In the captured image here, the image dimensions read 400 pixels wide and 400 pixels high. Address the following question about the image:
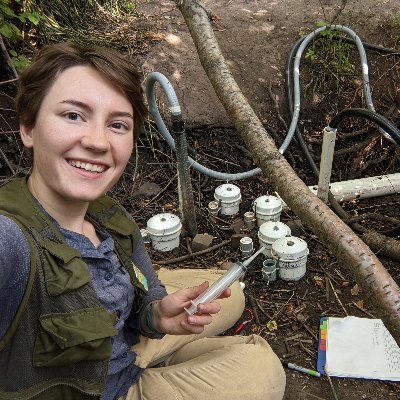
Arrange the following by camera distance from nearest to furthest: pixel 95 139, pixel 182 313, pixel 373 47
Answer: pixel 95 139, pixel 182 313, pixel 373 47

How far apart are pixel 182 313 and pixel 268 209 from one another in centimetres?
158

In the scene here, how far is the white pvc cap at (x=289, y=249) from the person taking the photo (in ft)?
9.03

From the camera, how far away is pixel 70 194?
1404mm

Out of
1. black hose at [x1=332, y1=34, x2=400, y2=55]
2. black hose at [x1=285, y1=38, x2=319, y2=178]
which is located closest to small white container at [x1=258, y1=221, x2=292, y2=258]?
black hose at [x1=285, y1=38, x2=319, y2=178]

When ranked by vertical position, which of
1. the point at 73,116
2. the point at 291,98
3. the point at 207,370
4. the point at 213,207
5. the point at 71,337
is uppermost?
the point at 73,116

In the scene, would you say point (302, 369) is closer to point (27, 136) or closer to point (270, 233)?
point (270, 233)

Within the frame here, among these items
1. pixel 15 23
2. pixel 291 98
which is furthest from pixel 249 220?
pixel 15 23

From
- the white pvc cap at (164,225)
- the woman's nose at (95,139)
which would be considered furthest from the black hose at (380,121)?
the woman's nose at (95,139)

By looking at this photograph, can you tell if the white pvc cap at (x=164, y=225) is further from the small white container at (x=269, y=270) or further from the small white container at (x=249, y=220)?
the small white container at (x=269, y=270)

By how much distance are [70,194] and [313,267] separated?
6.47 feet

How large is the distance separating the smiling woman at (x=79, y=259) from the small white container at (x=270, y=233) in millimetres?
1129

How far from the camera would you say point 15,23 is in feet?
12.3

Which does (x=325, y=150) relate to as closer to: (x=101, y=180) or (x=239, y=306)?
(x=239, y=306)

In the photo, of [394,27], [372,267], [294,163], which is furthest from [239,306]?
[394,27]
